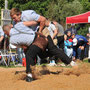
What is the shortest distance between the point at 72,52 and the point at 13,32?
7015 millimetres

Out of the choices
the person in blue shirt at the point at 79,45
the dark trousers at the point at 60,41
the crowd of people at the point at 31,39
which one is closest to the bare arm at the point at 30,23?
the crowd of people at the point at 31,39

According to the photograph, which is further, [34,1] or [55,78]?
[34,1]

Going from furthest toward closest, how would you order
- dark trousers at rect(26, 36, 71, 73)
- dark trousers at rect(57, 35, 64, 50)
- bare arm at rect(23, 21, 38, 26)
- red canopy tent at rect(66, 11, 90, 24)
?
red canopy tent at rect(66, 11, 90, 24), dark trousers at rect(57, 35, 64, 50), bare arm at rect(23, 21, 38, 26), dark trousers at rect(26, 36, 71, 73)

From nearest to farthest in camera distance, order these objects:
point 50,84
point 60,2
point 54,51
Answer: point 50,84
point 54,51
point 60,2

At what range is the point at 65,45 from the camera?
13.8m

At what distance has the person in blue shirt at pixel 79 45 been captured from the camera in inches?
535

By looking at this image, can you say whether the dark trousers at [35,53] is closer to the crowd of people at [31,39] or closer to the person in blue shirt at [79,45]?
the crowd of people at [31,39]

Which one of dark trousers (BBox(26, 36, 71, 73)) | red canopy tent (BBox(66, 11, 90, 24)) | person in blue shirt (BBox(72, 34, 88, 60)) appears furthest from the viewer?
red canopy tent (BBox(66, 11, 90, 24))

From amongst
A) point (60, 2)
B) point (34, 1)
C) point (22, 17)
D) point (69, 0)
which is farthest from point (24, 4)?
point (22, 17)

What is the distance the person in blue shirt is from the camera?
13.6 m

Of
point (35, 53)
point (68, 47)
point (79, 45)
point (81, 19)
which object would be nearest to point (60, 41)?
point (68, 47)

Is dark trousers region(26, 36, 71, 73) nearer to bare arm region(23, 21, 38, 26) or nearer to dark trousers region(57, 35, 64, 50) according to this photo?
bare arm region(23, 21, 38, 26)

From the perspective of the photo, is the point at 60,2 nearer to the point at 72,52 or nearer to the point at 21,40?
the point at 72,52

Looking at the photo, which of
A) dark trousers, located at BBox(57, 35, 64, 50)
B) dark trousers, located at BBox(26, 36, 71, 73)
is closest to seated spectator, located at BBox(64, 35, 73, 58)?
dark trousers, located at BBox(57, 35, 64, 50)
